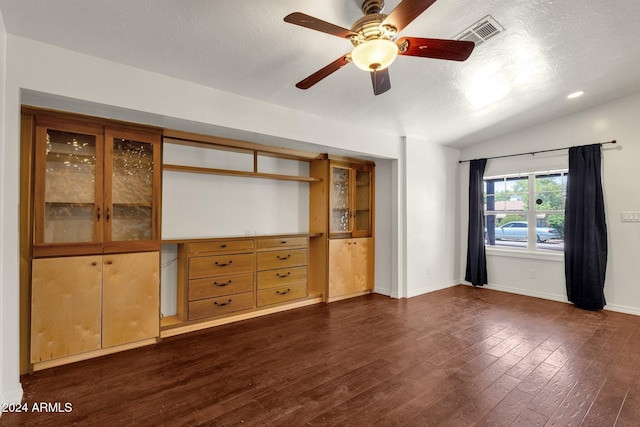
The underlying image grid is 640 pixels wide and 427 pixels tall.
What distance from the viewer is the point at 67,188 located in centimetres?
265

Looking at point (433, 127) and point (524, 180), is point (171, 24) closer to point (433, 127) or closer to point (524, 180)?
point (433, 127)

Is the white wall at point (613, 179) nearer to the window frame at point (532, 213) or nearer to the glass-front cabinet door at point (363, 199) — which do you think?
the window frame at point (532, 213)

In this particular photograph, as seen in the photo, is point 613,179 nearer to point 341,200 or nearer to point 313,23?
point 341,200

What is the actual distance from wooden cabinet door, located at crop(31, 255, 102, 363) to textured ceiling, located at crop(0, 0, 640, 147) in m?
1.70

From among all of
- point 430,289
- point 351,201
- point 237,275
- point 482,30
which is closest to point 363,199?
point 351,201

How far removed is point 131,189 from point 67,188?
471 mm

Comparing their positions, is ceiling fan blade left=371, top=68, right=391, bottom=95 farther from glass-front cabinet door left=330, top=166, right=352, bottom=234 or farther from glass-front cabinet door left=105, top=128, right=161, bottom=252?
glass-front cabinet door left=330, top=166, right=352, bottom=234

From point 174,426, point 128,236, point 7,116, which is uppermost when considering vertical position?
point 7,116

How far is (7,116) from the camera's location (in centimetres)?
203

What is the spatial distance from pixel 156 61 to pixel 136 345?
2.51 meters

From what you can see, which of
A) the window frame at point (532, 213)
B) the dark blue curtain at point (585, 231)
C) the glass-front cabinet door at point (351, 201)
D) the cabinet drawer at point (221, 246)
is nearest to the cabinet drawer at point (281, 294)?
the cabinet drawer at point (221, 246)

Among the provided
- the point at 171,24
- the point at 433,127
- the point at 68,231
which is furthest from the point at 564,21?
the point at 68,231

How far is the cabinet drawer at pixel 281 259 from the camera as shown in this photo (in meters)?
3.82

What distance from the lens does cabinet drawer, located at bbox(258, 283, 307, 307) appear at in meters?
3.82
